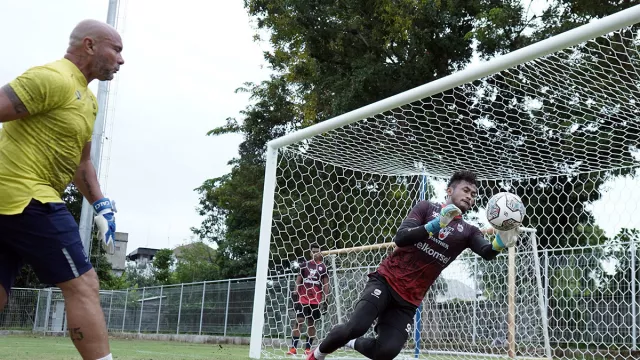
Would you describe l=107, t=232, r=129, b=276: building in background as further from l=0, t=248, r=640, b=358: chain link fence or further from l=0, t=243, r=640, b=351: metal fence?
l=0, t=243, r=640, b=351: metal fence

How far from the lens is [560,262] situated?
10.8m

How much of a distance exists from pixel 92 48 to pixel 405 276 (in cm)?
294

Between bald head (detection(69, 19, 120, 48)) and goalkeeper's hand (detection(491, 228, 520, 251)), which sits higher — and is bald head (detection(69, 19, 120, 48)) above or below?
above

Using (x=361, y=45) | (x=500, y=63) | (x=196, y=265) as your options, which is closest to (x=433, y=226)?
(x=500, y=63)

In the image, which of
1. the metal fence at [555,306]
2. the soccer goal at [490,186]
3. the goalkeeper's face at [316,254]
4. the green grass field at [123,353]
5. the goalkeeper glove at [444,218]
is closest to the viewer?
the goalkeeper glove at [444,218]

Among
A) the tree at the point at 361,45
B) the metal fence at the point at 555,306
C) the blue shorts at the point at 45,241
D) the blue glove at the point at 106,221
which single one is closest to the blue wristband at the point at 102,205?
the blue glove at the point at 106,221

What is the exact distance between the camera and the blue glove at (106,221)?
358 centimetres

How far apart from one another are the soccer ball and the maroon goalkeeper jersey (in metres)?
0.48

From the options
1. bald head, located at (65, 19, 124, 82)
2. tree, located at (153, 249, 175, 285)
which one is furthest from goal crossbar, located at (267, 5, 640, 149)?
tree, located at (153, 249, 175, 285)

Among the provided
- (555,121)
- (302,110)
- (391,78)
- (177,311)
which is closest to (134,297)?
(177,311)

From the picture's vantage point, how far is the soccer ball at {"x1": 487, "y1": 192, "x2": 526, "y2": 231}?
15.7 ft

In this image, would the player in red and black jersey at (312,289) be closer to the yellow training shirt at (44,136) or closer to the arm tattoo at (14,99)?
the yellow training shirt at (44,136)

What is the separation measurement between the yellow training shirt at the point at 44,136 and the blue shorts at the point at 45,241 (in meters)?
0.05

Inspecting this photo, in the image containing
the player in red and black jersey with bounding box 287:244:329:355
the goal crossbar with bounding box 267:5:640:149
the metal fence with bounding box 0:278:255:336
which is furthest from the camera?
the metal fence with bounding box 0:278:255:336
